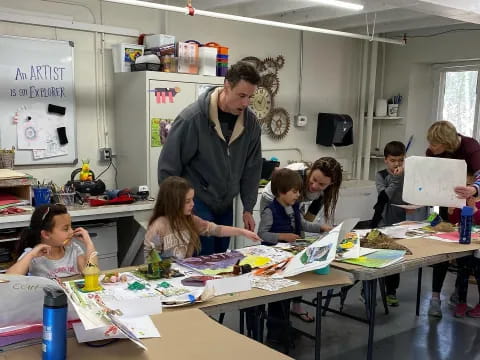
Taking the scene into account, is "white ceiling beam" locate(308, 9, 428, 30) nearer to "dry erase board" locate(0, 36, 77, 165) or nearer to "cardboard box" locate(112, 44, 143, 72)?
"cardboard box" locate(112, 44, 143, 72)

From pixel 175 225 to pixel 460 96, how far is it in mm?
4656

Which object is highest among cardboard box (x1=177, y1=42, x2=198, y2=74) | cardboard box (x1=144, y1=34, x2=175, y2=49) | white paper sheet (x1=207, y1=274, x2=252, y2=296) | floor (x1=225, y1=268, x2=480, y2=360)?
cardboard box (x1=144, y1=34, x2=175, y2=49)

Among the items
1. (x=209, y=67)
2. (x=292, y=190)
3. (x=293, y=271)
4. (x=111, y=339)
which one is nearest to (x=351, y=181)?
(x=209, y=67)

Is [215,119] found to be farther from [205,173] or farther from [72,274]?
[72,274]

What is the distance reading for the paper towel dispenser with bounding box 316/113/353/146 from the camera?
19.1 feet

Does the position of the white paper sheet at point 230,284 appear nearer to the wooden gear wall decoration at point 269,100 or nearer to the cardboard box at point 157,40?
the cardboard box at point 157,40

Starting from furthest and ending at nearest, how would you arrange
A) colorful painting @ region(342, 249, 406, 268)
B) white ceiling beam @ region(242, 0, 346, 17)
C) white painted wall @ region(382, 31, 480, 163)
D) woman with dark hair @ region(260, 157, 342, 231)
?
white painted wall @ region(382, 31, 480, 163) < white ceiling beam @ region(242, 0, 346, 17) < woman with dark hair @ region(260, 157, 342, 231) < colorful painting @ region(342, 249, 406, 268)

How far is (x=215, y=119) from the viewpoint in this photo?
→ 2605 mm

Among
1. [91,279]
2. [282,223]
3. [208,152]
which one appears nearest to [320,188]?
[282,223]

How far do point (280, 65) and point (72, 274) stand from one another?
13.1 ft

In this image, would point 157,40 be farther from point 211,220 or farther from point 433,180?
point 433,180

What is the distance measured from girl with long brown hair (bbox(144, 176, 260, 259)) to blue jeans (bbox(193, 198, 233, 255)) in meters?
0.14

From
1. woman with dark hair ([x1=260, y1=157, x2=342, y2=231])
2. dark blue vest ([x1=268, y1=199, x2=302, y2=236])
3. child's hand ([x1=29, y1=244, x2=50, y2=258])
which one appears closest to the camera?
child's hand ([x1=29, y1=244, x2=50, y2=258])

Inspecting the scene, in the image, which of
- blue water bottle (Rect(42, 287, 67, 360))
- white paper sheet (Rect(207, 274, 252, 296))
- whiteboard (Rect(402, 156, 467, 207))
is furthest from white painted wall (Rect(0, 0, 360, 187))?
blue water bottle (Rect(42, 287, 67, 360))
